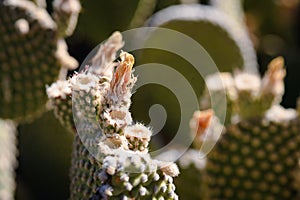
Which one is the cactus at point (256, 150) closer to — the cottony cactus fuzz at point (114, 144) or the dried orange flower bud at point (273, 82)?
the dried orange flower bud at point (273, 82)

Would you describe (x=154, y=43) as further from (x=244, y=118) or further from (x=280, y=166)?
(x=280, y=166)

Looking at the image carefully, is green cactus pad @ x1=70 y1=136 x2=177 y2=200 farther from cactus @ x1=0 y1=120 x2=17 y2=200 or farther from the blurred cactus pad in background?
cactus @ x1=0 y1=120 x2=17 y2=200

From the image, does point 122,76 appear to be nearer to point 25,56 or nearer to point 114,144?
point 114,144

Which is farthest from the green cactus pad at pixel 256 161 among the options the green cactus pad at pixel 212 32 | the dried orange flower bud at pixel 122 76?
the dried orange flower bud at pixel 122 76

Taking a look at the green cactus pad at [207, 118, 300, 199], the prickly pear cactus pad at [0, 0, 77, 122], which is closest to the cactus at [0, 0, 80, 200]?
the prickly pear cactus pad at [0, 0, 77, 122]

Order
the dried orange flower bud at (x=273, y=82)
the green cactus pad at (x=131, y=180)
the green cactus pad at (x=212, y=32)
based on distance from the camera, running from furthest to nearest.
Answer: the green cactus pad at (x=212, y=32) → the dried orange flower bud at (x=273, y=82) → the green cactus pad at (x=131, y=180)

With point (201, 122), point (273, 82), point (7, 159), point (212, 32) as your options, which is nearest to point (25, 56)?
point (7, 159)
